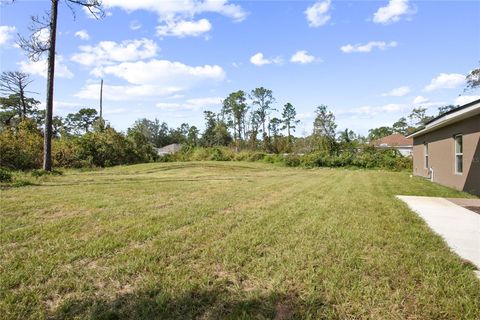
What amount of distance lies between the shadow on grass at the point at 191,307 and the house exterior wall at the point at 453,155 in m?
8.57

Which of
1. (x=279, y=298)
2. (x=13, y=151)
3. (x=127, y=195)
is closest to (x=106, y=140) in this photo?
(x=13, y=151)

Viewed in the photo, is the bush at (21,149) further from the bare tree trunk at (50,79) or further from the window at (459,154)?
the window at (459,154)

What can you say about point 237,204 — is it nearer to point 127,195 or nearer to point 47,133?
point 127,195

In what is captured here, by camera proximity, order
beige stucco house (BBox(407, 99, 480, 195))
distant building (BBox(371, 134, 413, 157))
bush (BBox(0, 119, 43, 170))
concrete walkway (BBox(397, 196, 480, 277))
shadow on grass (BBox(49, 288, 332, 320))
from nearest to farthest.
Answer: shadow on grass (BBox(49, 288, 332, 320)) < concrete walkway (BBox(397, 196, 480, 277)) < beige stucco house (BBox(407, 99, 480, 195)) < bush (BBox(0, 119, 43, 170)) < distant building (BBox(371, 134, 413, 157))

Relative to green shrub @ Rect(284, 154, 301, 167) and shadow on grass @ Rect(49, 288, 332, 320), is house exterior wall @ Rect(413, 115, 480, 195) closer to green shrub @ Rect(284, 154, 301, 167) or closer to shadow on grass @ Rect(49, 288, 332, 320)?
shadow on grass @ Rect(49, 288, 332, 320)

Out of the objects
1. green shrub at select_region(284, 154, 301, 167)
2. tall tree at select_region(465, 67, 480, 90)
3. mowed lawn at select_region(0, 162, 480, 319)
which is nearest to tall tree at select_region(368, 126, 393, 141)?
tall tree at select_region(465, 67, 480, 90)

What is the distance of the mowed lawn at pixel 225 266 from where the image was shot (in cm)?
226

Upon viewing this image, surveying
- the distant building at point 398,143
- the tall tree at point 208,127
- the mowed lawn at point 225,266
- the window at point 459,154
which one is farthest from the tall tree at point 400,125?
the mowed lawn at point 225,266

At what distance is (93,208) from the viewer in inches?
215

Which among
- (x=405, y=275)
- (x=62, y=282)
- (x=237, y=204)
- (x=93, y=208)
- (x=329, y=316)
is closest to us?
(x=329, y=316)

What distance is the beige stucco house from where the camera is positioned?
8547 millimetres

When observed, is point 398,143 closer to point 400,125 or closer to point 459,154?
point 400,125

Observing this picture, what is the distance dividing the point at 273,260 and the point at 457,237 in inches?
105

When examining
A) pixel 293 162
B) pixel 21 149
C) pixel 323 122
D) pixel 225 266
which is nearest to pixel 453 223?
pixel 225 266
